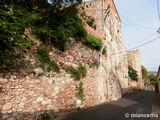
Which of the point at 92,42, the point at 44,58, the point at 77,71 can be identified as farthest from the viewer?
the point at 92,42

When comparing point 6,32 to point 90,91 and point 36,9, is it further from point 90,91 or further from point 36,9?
point 90,91

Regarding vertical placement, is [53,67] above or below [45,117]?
above

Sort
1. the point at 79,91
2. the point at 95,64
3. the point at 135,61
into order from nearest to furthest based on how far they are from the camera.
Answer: the point at 79,91 → the point at 95,64 → the point at 135,61

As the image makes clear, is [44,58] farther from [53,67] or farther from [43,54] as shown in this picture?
[53,67]

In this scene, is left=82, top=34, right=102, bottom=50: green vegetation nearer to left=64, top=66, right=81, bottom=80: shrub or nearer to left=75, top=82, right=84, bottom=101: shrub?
left=64, top=66, right=81, bottom=80: shrub

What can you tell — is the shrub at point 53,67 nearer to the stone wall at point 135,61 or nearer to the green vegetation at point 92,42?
the green vegetation at point 92,42

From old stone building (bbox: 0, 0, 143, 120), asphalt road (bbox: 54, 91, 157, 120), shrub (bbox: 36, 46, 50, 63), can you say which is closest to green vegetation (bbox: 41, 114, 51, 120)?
old stone building (bbox: 0, 0, 143, 120)

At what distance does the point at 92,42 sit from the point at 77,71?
3420 millimetres

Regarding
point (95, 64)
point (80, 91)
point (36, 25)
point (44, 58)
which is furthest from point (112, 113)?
point (36, 25)

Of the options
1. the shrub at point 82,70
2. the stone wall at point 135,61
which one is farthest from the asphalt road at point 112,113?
the stone wall at point 135,61

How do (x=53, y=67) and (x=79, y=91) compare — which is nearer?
(x=53, y=67)

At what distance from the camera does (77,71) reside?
31.3ft

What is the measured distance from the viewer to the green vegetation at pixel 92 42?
11.4 metres

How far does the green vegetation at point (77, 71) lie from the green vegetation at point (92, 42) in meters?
2.13
